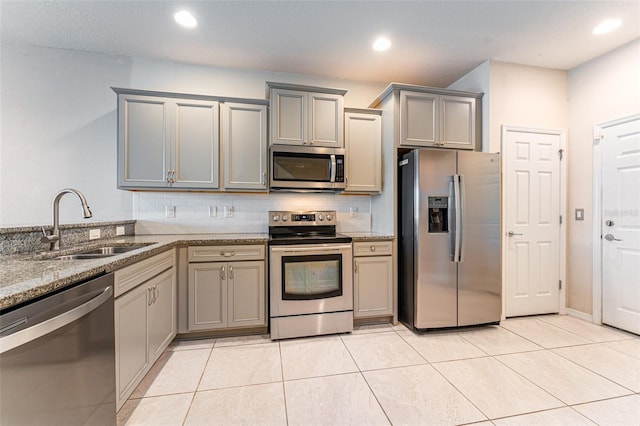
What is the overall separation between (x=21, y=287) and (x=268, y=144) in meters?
2.25

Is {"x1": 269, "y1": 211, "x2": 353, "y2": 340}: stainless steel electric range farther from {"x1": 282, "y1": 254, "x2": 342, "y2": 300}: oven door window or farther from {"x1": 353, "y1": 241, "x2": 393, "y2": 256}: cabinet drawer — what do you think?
{"x1": 353, "y1": 241, "x2": 393, "y2": 256}: cabinet drawer

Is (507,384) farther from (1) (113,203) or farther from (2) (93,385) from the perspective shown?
(1) (113,203)

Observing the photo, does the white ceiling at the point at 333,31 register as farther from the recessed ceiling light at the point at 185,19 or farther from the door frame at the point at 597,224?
the door frame at the point at 597,224

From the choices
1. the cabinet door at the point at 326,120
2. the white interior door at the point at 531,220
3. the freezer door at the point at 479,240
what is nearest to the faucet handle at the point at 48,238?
the cabinet door at the point at 326,120

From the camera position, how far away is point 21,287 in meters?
0.97

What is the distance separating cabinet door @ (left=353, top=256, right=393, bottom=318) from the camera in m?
2.82

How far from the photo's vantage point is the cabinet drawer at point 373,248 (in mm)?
2830

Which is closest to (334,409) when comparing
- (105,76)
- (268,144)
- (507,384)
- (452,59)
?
(507,384)

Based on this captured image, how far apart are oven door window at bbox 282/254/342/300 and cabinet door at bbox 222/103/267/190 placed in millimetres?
890

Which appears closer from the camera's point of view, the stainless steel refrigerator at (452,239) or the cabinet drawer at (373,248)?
the stainless steel refrigerator at (452,239)

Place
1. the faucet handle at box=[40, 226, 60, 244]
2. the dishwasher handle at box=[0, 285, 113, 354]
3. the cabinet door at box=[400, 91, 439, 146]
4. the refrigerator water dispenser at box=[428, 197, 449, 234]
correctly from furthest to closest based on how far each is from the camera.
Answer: the cabinet door at box=[400, 91, 439, 146]
the refrigerator water dispenser at box=[428, 197, 449, 234]
the faucet handle at box=[40, 226, 60, 244]
the dishwasher handle at box=[0, 285, 113, 354]

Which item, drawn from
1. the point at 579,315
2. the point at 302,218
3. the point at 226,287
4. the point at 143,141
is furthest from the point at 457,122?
the point at 143,141

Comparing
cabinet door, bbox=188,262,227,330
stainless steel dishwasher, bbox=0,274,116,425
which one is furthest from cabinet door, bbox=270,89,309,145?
stainless steel dishwasher, bbox=0,274,116,425

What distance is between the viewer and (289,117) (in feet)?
9.46
